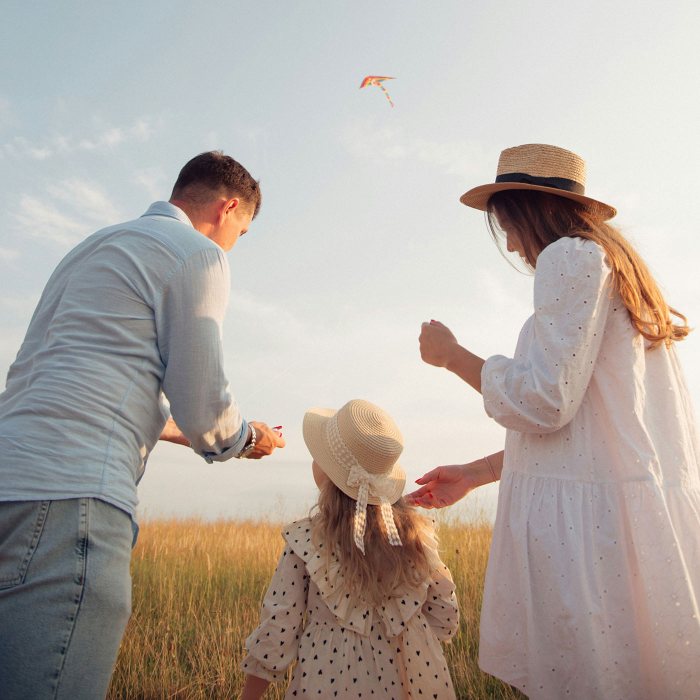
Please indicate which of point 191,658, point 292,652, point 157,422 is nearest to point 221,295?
point 157,422

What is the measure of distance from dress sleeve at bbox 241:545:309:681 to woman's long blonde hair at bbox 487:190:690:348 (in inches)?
64.2

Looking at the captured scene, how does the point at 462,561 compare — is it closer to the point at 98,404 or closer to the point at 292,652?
the point at 292,652

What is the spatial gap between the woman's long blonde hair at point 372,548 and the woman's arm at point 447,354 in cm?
98

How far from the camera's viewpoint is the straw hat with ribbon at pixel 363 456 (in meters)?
3.31

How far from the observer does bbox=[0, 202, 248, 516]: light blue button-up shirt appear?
2.13m

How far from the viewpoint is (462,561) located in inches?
246

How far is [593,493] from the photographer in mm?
2328

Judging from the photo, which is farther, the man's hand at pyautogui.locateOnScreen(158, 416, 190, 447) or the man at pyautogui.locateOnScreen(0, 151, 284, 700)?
the man's hand at pyautogui.locateOnScreen(158, 416, 190, 447)

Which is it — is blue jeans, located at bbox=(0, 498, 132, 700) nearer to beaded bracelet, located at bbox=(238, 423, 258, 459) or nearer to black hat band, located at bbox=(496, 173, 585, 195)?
beaded bracelet, located at bbox=(238, 423, 258, 459)

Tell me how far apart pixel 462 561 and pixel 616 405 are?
4.18m

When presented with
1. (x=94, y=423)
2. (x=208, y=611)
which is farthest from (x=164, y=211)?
(x=208, y=611)

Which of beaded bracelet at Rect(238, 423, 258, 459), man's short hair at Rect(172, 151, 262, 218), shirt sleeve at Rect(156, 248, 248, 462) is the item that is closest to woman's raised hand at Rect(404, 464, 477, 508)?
beaded bracelet at Rect(238, 423, 258, 459)

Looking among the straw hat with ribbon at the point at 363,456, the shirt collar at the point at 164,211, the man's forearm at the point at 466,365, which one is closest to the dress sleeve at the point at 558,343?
the man's forearm at the point at 466,365

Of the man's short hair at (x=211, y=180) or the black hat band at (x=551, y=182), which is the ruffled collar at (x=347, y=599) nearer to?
the man's short hair at (x=211, y=180)
